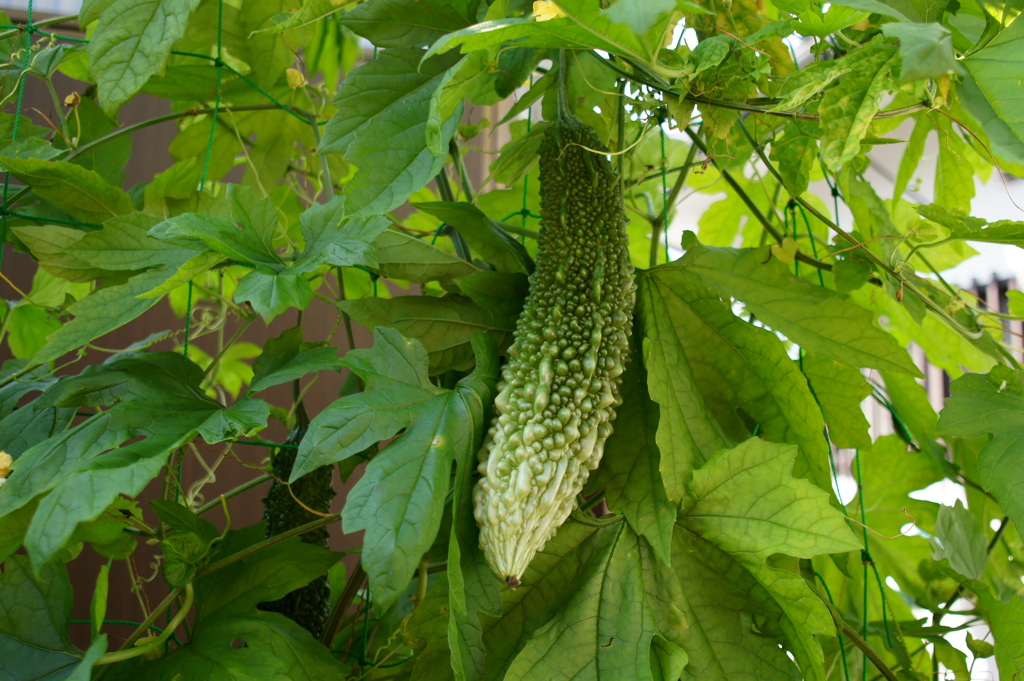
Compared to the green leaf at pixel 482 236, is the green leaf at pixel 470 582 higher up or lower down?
lower down

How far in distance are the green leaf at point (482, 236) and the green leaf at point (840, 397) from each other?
0.32 meters

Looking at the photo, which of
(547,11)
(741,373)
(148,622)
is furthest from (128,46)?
(741,373)

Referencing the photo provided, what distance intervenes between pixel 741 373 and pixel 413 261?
321mm

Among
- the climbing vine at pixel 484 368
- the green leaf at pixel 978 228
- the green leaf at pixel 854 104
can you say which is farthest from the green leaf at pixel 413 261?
the green leaf at pixel 978 228

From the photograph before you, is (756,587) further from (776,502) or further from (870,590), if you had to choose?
(870,590)

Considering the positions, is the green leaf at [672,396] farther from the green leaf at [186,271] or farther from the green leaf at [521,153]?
the green leaf at [186,271]

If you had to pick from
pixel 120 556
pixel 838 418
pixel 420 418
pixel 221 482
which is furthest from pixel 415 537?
pixel 221 482

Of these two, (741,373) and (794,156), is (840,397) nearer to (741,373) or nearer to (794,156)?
(741,373)

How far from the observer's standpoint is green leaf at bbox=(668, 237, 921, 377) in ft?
2.04

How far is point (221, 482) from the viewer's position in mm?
1182

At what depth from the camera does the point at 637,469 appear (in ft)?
2.03

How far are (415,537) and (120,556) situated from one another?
1.25ft

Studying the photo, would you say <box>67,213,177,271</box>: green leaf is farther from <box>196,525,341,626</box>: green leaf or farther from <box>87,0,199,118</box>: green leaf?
<box>196,525,341,626</box>: green leaf

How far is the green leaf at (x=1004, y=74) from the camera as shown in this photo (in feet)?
1.46
